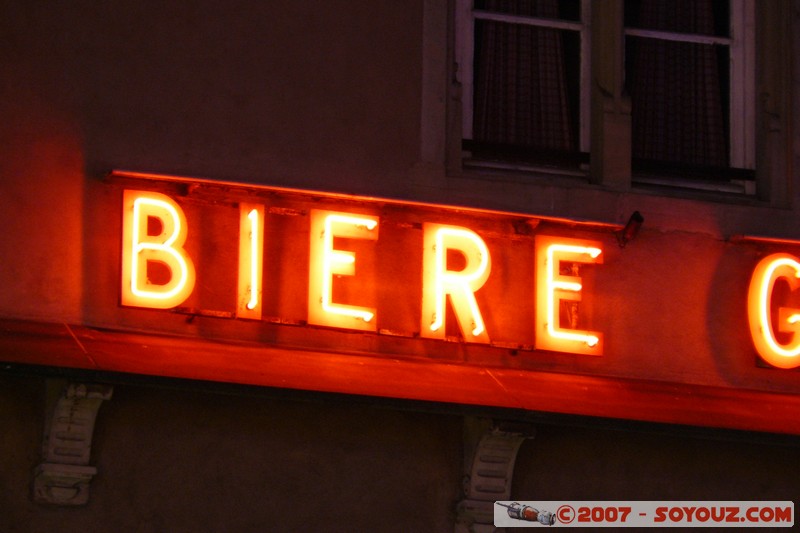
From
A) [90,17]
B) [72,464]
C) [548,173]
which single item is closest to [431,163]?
[548,173]

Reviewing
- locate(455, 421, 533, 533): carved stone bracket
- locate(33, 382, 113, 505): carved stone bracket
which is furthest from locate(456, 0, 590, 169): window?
locate(33, 382, 113, 505): carved stone bracket

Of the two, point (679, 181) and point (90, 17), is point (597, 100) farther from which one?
point (90, 17)

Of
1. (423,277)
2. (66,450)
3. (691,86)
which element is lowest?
(66,450)

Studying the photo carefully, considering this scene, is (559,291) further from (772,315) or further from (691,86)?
(691,86)

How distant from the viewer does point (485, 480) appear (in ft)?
33.2

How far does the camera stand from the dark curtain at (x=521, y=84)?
11.2 metres

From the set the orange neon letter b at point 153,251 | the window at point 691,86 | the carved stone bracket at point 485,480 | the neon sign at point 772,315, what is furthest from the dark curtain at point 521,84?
the orange neon letter b at point 153,251

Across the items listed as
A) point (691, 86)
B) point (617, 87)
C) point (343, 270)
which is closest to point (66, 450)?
point (343, 270)

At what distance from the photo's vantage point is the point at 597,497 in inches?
415

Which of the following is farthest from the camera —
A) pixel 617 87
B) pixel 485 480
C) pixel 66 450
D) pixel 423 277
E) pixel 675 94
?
pixel 675 94

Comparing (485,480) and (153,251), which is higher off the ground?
(153,251)

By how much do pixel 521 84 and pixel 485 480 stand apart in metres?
2.80

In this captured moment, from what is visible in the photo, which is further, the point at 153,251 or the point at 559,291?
the point at 559,291

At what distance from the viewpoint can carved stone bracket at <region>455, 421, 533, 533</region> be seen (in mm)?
10062
